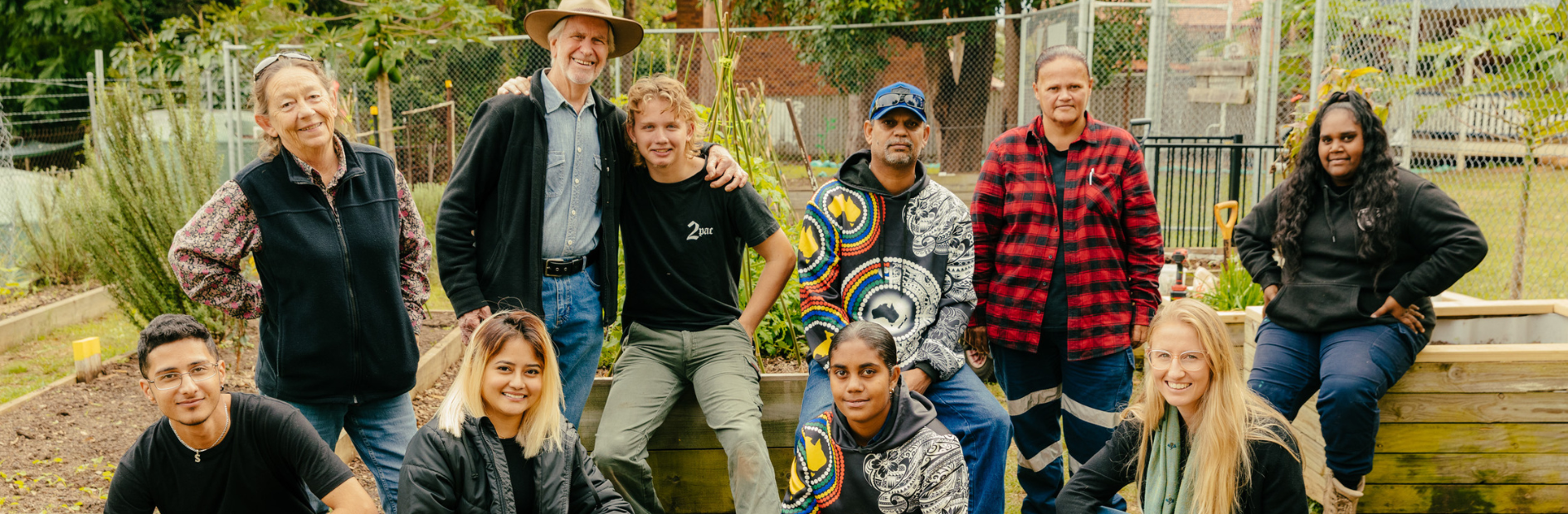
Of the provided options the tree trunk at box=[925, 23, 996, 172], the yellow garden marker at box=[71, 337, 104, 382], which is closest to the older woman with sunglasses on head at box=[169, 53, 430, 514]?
the yellow garden marker at box=[71, 337, 104, 382]

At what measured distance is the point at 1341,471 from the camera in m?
3.28

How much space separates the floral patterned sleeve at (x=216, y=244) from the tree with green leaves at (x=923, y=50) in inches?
402

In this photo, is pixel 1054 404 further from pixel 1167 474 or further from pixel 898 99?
pixel 898 99

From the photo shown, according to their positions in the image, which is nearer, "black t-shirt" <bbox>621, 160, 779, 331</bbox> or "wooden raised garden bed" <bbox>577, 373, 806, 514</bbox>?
"black t-shirt" <bbox>621, 160, 779, 331</bbox>

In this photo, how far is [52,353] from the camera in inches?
254

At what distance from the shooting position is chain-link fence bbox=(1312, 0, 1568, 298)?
6159 millimetres

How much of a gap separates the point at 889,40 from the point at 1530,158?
8503 millimetres

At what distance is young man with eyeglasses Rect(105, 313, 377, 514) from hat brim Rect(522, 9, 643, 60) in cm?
135

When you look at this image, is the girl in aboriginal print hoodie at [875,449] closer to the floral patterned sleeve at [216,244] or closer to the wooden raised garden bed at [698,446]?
the wooden raised garden bed at [698,446]

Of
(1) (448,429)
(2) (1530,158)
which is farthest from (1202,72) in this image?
(1) (448,429)

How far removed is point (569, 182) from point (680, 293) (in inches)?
19.6

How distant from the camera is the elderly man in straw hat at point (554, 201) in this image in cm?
303

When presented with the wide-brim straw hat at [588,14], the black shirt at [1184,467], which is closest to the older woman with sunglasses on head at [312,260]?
the wide-brim straw hat at [588,14]

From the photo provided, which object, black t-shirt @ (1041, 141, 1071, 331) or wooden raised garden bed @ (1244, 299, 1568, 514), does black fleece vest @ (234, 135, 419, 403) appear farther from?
wooden raised garden bed @ (1244, 299, 1568, 514)
